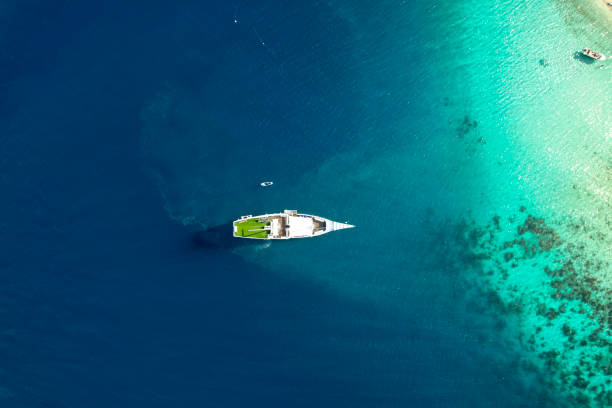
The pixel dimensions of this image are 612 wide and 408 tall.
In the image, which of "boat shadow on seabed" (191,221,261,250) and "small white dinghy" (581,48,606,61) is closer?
"boat shadow on seabed" (191,221,261,250)

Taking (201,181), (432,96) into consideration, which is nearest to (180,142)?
(201,181)

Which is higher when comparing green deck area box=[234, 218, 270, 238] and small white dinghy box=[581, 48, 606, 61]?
small white dinghy box=[581, 48, 606, 61]

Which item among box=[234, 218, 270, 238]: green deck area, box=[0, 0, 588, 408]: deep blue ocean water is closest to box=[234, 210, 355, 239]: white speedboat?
box=[234, 218, 270, 238]: green deck area

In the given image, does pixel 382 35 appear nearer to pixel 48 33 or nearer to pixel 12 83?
pixel 48 33

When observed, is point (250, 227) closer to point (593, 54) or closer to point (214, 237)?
point (214, 237)

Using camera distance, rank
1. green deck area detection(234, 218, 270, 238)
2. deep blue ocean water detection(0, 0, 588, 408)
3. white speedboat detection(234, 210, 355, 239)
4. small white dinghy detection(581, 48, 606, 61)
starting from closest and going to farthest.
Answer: white speedboat detection(234, 210, 355, 239), green deck area detection(234, 218, 270, 238), deep blue ocean water detection(0, 0, 588, 408), small white dinghy detection(581, 48, 606, 61)

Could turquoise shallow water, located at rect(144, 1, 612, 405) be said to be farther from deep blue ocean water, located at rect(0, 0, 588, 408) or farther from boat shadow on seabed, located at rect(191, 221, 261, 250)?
boat shadow on seabed, located at rect(191, 221, 261, 250)

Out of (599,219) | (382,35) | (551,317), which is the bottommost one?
(551,317)
